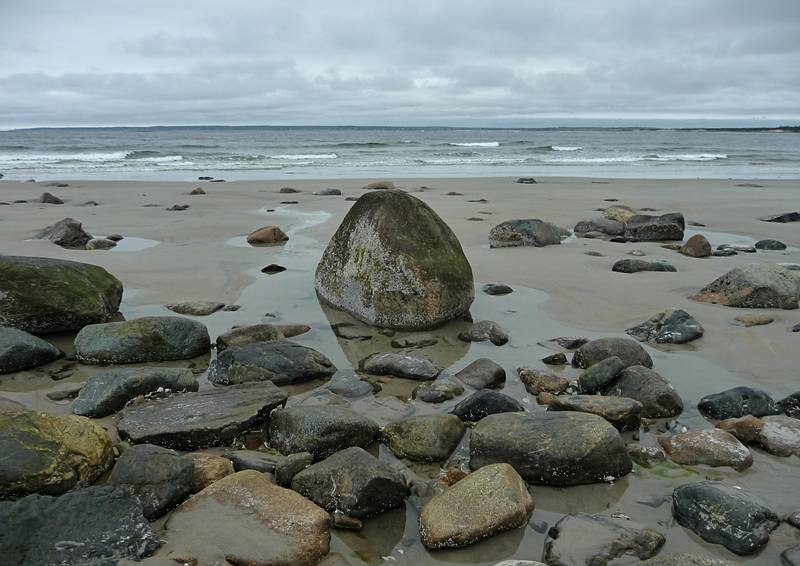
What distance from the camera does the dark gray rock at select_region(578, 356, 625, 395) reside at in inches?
158

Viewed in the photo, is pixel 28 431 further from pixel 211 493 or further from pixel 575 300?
pixel 575 300

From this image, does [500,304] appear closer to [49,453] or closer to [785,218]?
[49,453]

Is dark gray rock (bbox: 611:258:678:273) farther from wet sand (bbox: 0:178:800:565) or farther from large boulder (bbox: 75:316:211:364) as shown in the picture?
large boulder (bbox: 75:316:211:364)

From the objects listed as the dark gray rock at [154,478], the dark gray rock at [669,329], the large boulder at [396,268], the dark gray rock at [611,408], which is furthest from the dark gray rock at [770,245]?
the dark gray rock at [154,478]

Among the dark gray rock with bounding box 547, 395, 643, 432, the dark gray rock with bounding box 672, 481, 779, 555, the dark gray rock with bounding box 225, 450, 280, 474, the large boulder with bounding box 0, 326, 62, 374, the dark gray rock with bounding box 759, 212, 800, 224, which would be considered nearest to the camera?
the dark gray rock with bounding box 672, 481, 779, 555

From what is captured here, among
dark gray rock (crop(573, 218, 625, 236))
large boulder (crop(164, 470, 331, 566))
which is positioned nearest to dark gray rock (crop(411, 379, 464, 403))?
large boulder (crop(164, 470, 331, 566))

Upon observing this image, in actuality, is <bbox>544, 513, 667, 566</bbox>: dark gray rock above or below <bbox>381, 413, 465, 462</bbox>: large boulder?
below

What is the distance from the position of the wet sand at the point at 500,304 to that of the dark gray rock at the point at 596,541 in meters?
0.08

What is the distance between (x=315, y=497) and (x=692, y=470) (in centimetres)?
185

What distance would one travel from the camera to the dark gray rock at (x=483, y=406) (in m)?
3.68

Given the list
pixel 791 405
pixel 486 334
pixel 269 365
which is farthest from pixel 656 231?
pixel 269 365

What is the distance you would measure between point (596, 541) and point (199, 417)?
82.3 inches

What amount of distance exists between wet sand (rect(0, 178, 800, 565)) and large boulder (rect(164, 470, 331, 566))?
10 centimetres

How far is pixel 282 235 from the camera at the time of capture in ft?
29.8
